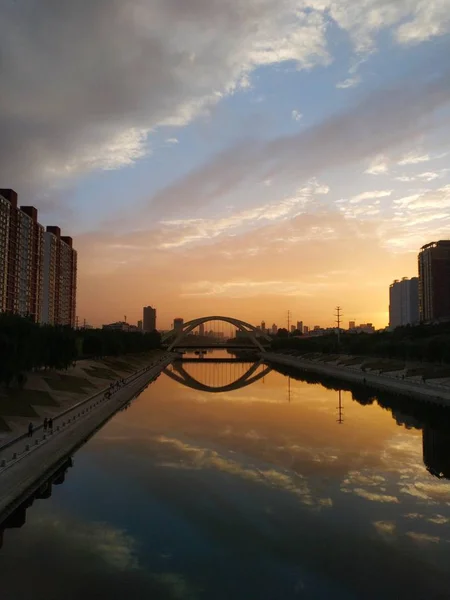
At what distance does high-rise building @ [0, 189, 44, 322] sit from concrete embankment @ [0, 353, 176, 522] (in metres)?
38.3

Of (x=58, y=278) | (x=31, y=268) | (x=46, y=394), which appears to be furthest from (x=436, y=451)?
(x=58, y=278)

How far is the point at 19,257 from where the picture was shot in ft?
212

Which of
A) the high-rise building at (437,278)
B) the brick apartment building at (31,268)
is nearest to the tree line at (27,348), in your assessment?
the brick apartment building at (31,268)

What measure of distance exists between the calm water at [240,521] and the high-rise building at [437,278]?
249ft

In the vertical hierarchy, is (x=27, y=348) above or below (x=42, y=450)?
above

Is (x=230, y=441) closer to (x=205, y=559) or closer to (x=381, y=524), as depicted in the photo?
(x=381, y=524)

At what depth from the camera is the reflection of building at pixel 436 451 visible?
54.0ft

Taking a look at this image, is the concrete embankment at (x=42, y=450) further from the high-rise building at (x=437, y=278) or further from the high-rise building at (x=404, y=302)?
the high-rise building at (x=404, y=302)

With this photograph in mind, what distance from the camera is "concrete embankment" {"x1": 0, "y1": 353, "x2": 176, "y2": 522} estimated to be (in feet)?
39.5

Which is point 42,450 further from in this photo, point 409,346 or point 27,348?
point 409,346

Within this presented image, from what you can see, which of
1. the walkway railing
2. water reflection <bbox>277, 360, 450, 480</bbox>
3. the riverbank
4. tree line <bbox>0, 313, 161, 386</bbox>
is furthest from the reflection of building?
tree line <bbox>0, 313, 161, 386</bbox>

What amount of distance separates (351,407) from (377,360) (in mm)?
28016

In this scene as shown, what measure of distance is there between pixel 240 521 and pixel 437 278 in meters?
90.5

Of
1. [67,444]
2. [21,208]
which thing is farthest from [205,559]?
[21,208]
